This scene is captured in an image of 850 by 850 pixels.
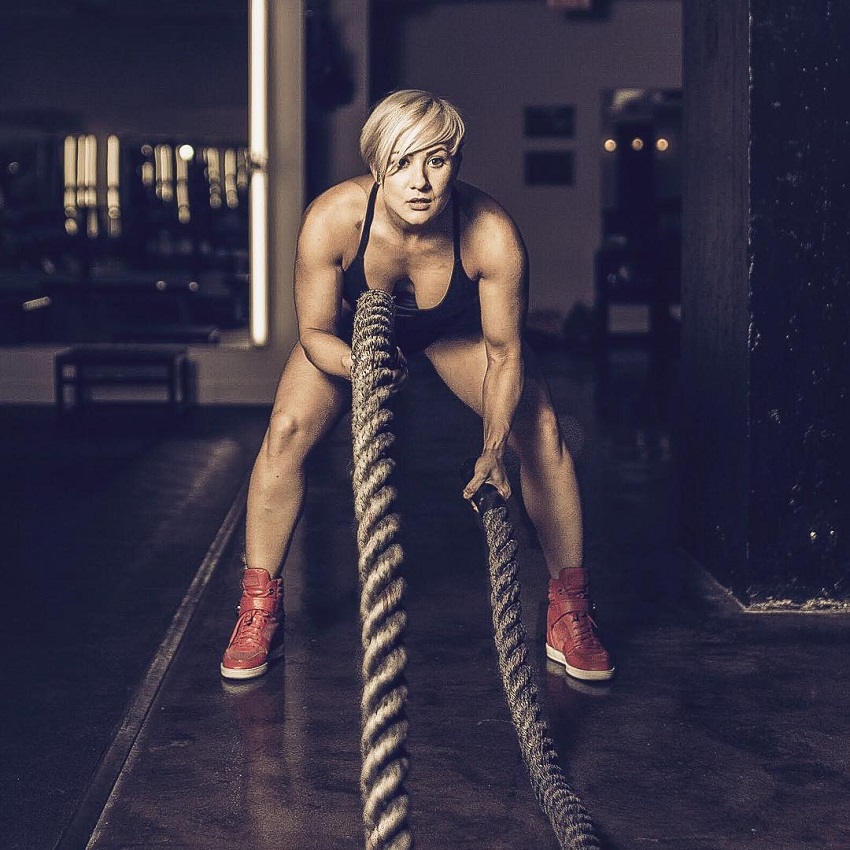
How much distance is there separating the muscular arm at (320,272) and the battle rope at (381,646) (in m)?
0.88

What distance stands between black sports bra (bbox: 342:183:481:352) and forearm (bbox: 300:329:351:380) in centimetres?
10

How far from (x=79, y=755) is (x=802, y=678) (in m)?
1.37

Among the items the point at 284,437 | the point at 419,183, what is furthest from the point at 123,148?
the point at 419,183

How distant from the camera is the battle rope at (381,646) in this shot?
4.55ft

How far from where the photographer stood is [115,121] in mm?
12023

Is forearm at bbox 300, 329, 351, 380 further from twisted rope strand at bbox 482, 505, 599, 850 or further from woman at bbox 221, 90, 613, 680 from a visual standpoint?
twisted rope strand at bbox 482, 505, 599, 850

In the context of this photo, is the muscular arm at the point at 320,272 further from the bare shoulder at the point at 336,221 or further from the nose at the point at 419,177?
the nose at the point at 419,177

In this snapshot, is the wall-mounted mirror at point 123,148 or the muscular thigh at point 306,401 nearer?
the muscular thigh at point 306,401

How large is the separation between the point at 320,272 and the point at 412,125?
0.44 meters

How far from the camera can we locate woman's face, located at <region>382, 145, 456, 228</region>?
2037 mm

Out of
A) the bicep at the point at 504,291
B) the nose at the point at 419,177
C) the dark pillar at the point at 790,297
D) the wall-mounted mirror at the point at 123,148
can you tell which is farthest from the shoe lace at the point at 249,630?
the wall-mounted mirror at the point at 123,148

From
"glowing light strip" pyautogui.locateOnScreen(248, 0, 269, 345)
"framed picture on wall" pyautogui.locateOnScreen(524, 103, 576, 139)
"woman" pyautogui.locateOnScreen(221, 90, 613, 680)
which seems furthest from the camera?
"framed picture on wall" pyautogui.locateOnScreen(524, 103, 576, 139)

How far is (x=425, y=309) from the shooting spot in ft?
7.97

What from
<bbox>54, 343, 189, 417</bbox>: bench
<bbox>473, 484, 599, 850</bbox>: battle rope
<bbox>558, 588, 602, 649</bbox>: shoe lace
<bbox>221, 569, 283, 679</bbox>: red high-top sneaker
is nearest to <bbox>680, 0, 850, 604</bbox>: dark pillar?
<bbox>558, 588, 602, 649</bbox>: shoe lace
